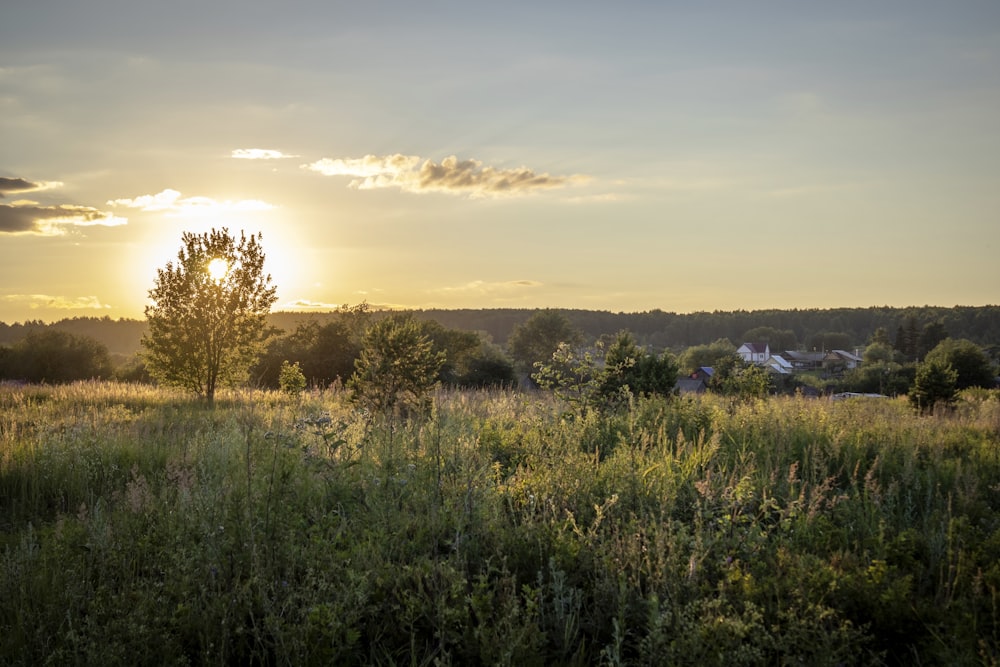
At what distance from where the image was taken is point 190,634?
3633mm

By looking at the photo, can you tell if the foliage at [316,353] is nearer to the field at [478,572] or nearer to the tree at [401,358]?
the tree at [401,358]

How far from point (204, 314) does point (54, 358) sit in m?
28.4

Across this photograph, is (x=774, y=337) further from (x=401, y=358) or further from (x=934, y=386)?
(x=401, y=358)

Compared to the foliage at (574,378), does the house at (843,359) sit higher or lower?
lower

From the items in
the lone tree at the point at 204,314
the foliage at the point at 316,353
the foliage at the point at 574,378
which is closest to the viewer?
the foliage at the point at 574,378

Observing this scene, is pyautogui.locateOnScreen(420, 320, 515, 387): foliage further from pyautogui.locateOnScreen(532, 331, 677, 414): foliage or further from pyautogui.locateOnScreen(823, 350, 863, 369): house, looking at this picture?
pyautogui.locateOnScreen(823, 350, 863, 369): house

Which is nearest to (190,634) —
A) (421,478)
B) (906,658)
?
(421,478)

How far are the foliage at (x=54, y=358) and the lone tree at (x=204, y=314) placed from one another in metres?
24.2

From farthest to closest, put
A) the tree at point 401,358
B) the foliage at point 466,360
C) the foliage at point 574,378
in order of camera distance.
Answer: the foliage at point 466,360, the tree at point 401,358, the foliage at point 574,378

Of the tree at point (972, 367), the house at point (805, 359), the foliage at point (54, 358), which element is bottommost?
the house at point (805, 359)

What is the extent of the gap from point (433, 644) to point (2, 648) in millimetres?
2218

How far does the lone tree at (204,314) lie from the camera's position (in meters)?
20.0

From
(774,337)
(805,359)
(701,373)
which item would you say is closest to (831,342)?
(774,337)

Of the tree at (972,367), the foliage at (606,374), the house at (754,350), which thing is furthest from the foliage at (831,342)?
the foliage at (606,374)
